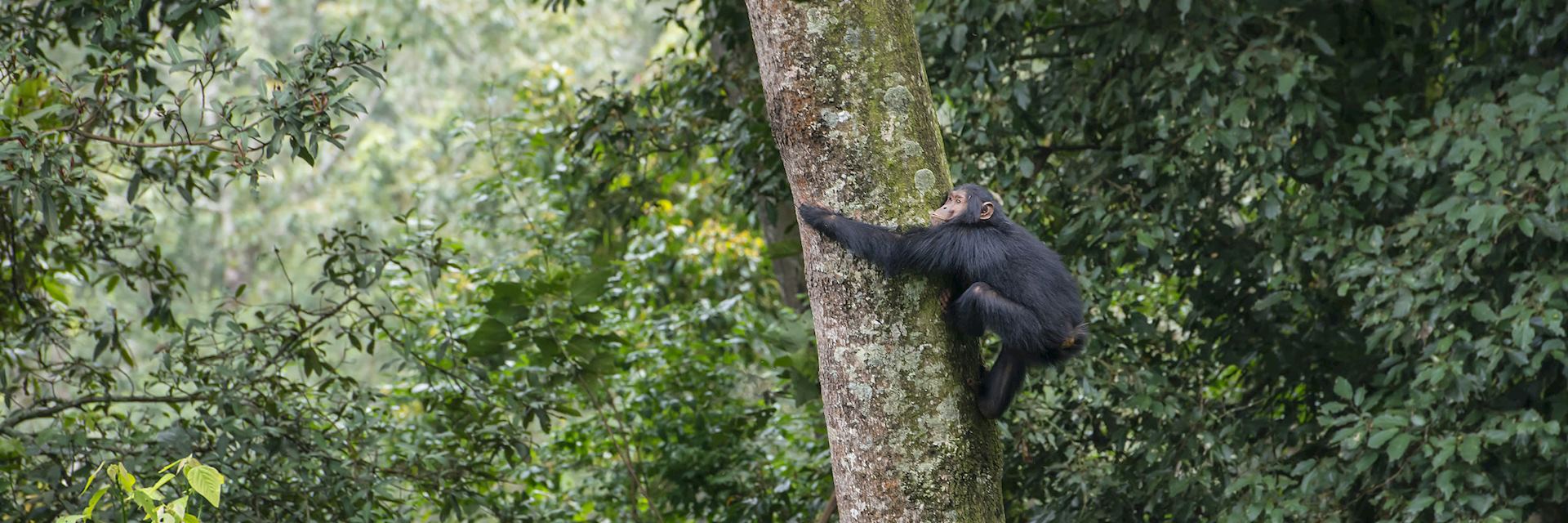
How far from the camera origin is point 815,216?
2.93 meters

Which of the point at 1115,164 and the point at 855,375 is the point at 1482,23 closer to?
the point at 1115,164

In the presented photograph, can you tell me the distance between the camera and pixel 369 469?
4797mm

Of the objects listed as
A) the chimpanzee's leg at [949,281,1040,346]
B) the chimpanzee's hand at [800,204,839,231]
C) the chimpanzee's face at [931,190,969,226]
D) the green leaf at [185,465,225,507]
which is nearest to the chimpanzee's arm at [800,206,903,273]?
the chimpanzee's hand at [800,204,839,231]

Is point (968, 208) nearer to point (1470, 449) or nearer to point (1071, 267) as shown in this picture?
point (1071, 267)

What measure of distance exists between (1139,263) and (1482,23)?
1685 millimetres

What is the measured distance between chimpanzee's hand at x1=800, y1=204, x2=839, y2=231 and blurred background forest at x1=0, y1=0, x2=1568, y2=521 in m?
1.74

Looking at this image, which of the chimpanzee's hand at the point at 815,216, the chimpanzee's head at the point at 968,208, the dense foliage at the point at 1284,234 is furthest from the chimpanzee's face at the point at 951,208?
the dense foliage at the point at 1284,234

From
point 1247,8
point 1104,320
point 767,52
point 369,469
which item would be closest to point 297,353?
point 369,469

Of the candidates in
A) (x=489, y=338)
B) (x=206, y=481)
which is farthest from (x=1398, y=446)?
(x=206, y=481)

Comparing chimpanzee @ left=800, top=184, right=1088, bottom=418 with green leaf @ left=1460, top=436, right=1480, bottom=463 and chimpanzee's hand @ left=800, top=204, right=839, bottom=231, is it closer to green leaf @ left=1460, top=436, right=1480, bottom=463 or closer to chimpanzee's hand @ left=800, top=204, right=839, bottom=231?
chimpanzee's hand @ left=800, top=204, right=839, bottom=231

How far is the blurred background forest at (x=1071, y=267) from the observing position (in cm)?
432

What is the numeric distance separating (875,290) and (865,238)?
0.42 ft

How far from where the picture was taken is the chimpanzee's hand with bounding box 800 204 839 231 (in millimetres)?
2918

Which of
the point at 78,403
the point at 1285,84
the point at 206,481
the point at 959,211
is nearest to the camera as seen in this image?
the point at 206,481
